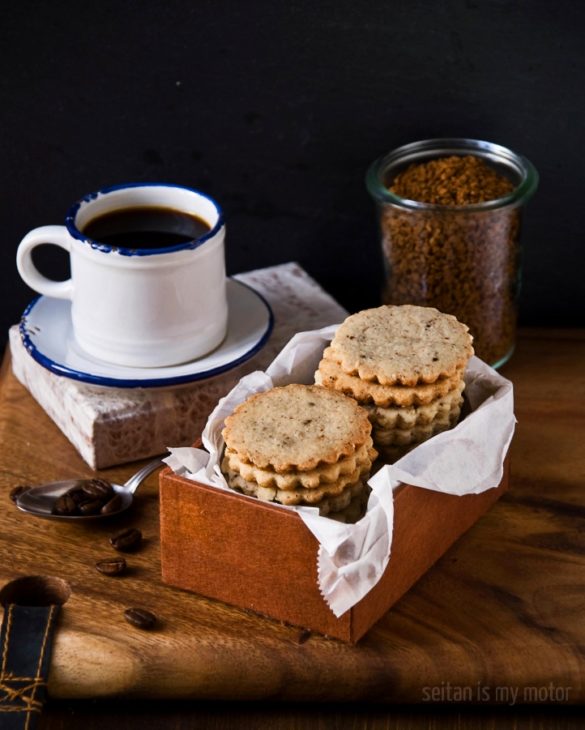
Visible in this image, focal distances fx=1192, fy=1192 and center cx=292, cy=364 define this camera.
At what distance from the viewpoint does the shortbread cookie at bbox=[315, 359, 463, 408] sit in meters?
1.25

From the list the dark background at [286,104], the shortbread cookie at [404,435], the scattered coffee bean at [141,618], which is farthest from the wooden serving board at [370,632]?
the dark background at [286,104]

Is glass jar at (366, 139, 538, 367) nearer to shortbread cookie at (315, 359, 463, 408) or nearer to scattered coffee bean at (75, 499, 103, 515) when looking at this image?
shortbread cookie at (315, 359, 463, 408)

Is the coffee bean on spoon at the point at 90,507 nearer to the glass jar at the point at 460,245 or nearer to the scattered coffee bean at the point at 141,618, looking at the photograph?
the scattered coffee bean at the point at 141,618

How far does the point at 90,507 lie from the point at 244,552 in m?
0.25

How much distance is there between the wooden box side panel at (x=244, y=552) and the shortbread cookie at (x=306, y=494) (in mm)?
19

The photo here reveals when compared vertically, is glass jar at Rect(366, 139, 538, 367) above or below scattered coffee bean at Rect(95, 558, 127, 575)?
above

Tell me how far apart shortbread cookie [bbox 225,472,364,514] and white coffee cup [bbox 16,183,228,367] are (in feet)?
1.04

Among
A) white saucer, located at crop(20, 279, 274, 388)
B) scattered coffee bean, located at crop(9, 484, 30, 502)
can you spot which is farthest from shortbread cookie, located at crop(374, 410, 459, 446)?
scattered coffee bean, located at crop(9, 484, 30, 502)

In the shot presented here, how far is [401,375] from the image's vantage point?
1.25 m

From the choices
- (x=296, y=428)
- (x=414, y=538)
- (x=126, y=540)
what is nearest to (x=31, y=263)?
(x=126, y=540)

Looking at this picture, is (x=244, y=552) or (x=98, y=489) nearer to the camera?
Result: (x=244, y=552)

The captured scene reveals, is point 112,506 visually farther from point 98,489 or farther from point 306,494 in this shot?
point 306,494

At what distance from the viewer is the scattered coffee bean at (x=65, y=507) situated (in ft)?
4.46

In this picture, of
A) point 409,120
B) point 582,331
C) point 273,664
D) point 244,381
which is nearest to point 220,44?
point 409,120
